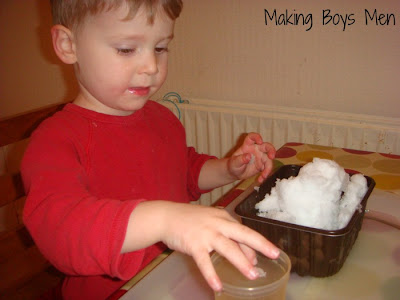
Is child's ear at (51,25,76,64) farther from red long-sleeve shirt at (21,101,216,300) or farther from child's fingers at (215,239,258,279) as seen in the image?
child's fingers at (215,239,258,279)

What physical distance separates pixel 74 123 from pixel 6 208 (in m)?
1.39

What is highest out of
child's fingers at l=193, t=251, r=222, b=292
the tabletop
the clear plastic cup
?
child's fingers at l=193, t=251, r=222, b=292

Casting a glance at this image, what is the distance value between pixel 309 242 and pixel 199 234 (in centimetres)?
17

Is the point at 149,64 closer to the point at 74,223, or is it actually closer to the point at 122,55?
the point at 122,55

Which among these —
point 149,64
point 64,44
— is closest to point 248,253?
point 149,64

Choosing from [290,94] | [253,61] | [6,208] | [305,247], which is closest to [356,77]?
[290,94]

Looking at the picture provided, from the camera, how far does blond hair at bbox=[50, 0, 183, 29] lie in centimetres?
58

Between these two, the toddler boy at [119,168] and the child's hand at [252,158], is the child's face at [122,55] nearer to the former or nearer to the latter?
the toddler boy at [119,168]

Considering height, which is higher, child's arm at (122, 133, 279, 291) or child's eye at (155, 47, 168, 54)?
child's eye at (155, 47, 168, 54)

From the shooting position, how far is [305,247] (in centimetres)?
48

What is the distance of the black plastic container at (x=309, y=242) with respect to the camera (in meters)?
0.47

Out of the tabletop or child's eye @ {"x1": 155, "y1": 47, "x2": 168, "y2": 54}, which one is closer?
the tabletop

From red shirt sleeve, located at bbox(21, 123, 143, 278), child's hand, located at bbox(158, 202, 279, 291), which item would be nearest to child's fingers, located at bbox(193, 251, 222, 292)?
child's hand, located at bbox(158, 202, 279, 291)

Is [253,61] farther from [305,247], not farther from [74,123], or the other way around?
[305,247]
